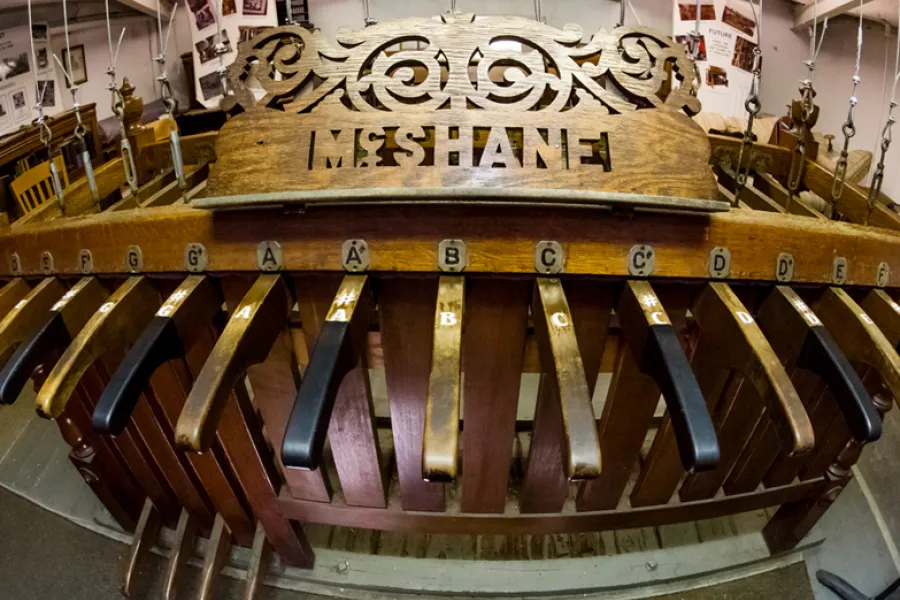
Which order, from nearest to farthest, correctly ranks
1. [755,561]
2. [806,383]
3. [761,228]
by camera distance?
[761,228]
[806,383]
[755,561]

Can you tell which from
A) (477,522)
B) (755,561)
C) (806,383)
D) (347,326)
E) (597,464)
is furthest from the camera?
(755,561)

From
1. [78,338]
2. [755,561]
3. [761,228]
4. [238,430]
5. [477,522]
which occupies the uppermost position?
[761,228]

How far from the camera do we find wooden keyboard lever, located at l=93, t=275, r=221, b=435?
75cm

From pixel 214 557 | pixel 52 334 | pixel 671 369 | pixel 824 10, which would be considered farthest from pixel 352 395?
pixel 824 10

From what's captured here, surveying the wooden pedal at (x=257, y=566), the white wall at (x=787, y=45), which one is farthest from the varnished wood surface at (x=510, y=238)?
the white wall at (x=787, y=45)

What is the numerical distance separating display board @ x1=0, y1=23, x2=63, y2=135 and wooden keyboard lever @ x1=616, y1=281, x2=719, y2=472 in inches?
99.0

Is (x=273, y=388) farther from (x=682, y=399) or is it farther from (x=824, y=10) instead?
(x=824, y=10)

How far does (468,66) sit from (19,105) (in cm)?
242

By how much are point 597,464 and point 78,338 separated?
769 mm

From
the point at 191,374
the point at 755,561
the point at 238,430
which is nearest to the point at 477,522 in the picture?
the point at 238,430

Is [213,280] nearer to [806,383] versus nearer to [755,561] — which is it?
[806,383]

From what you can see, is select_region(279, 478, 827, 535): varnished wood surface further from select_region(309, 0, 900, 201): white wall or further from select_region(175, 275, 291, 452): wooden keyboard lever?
select_region(309, 0, 900, 201): white wall

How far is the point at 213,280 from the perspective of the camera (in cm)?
100

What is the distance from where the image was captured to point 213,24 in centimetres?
262
